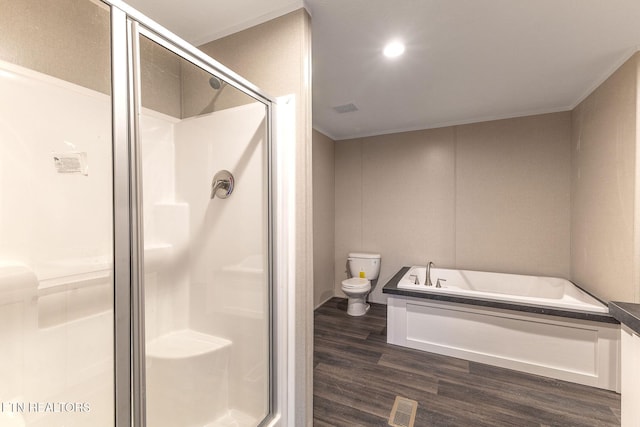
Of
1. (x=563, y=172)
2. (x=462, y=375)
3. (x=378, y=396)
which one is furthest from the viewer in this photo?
→ (x=563, y=172)

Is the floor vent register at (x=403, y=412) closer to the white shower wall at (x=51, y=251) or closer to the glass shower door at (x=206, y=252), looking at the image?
the glass shower door at (x=206, y=252)

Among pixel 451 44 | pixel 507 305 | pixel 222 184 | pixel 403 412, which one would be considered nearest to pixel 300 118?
pixel 222 184

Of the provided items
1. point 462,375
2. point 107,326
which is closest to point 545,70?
point 462,375

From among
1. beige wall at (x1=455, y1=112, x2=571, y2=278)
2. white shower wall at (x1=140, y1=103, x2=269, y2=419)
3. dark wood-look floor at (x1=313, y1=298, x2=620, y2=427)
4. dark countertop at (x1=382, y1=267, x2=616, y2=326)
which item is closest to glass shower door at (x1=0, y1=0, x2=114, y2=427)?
white shower wall at (x1=140, y1=103, x2=269, y2=419)

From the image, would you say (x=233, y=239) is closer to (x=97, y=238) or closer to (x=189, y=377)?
(x=97, y=238)

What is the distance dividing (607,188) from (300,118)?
2559mm

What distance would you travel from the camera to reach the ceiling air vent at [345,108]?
284 centimetres

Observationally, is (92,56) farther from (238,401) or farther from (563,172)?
(563,172)

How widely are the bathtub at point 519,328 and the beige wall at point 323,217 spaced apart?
113 cm

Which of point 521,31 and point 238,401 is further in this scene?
point 521,31

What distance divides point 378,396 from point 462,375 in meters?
0.76

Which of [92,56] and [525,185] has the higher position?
[92,56]

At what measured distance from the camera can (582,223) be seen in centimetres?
252

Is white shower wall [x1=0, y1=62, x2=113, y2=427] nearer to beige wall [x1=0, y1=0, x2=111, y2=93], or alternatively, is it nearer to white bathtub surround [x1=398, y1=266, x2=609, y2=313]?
beige wall [x1=0, y1=0, x2=111, y2=93]
